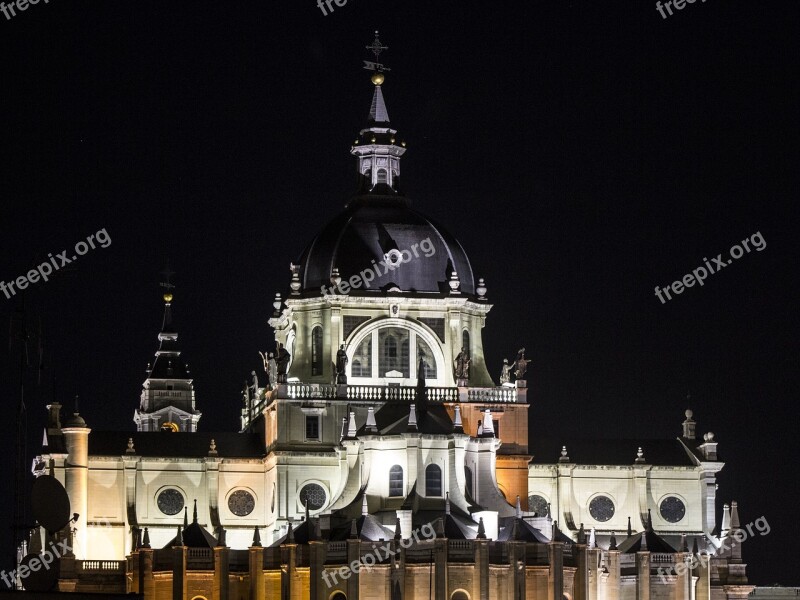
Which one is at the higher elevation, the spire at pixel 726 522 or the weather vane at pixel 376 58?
the weather vane at pixel 376 58

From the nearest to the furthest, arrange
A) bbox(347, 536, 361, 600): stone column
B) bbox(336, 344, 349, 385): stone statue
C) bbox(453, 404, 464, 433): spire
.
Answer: bbox(347, 536, 361, 600): stone column → bbox(453, 404, 464, 433): spire → bbox(336, 344, 349, 385): stone statue

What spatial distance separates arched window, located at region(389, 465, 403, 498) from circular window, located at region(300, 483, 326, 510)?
5721 millimetres

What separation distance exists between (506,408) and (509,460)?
135 inches

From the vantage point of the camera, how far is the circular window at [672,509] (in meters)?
156

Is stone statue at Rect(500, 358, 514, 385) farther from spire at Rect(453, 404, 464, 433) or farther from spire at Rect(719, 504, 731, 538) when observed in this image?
spire at Rect(719, 504, 731, 538)

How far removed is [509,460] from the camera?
152 meters

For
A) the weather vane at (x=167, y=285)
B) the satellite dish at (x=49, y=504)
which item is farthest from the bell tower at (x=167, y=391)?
the satellite dish at (x=49, y=504)

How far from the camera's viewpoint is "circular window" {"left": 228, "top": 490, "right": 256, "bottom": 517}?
15088cm

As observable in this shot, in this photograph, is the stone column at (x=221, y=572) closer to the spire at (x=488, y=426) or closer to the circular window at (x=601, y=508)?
the spire at (x=488, y=426)

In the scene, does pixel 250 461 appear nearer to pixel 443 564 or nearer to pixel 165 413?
pixel 443 564

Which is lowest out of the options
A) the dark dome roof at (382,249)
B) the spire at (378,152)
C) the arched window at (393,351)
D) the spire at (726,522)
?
the spire at (726,522)

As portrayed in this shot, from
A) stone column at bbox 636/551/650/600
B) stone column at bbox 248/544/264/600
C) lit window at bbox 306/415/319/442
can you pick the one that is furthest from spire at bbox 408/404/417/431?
stone column at bbox 636/551/650/600

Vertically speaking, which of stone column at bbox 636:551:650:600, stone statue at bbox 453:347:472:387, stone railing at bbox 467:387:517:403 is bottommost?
stone column at bbox 636:551:650:600

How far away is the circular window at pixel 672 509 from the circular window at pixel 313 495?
2180cm
